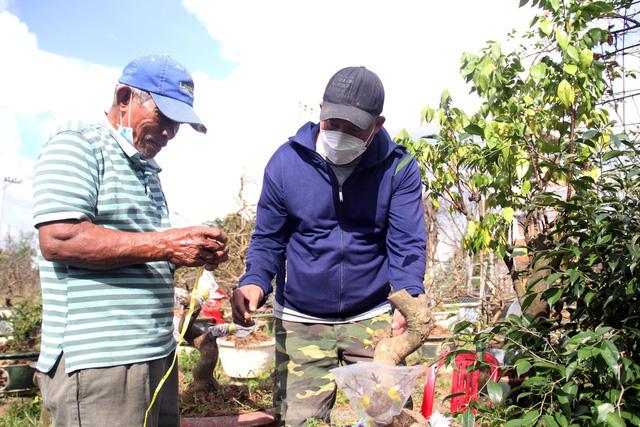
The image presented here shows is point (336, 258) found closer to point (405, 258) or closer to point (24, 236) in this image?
point (405, 258)

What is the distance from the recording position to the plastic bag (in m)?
1.80

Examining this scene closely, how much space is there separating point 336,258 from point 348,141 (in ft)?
1.68

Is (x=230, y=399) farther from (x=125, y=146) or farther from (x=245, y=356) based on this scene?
(x=125, y=146)

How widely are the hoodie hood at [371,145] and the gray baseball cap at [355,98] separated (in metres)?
0.17

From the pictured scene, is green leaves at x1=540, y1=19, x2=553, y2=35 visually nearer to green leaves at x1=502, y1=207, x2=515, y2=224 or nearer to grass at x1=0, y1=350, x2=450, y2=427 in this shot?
green leaves at x1=502, y1=207, x2=515, y2=224

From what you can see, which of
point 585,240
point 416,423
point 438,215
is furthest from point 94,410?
point 438,215

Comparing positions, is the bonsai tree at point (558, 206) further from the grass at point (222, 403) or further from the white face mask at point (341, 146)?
the grass at point (222, 403)

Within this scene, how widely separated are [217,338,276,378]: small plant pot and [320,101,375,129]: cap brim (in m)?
3.25

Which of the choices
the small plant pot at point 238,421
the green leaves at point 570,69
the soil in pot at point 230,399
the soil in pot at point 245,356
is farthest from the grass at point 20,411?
the green leaves at point 570,69

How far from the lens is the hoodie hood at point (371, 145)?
252cm

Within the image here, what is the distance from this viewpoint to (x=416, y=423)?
1874mm

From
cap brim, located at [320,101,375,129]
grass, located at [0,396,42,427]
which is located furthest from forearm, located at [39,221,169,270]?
grass, located at [0,396,42,427]

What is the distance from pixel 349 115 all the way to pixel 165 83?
0.74 meters

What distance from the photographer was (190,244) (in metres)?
1.84
